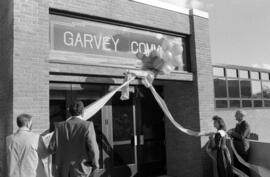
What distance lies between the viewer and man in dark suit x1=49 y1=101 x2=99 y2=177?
372cm

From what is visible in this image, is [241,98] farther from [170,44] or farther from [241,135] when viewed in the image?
[170,44]

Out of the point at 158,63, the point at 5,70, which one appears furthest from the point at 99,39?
the point at 5,70

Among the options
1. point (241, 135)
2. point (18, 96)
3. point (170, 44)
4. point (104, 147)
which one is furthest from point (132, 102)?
point (18, 96)

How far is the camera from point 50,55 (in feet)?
16.5

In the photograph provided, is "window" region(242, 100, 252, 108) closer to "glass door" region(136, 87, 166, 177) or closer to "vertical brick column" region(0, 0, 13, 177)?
"glass door" region(136, 87, 166, 177)

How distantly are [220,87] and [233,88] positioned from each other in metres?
0.82

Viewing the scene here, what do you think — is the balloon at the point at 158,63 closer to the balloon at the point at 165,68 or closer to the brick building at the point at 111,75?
the balloon at the point at 165,68

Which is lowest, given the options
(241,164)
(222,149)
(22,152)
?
(241,164)

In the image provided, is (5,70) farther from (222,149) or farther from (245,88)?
(245,88)

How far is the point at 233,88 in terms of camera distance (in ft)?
34.8

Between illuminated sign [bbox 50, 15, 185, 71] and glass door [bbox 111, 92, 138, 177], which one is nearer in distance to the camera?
illuminated sign [bbox 50, 15, 185, 71]

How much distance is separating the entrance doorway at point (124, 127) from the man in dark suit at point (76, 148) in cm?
201

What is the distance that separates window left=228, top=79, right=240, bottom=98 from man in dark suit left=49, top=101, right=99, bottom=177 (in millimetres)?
7745

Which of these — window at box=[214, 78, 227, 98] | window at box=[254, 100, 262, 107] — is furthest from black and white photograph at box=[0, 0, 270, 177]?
window at box=[254, 100, 262, 107]
